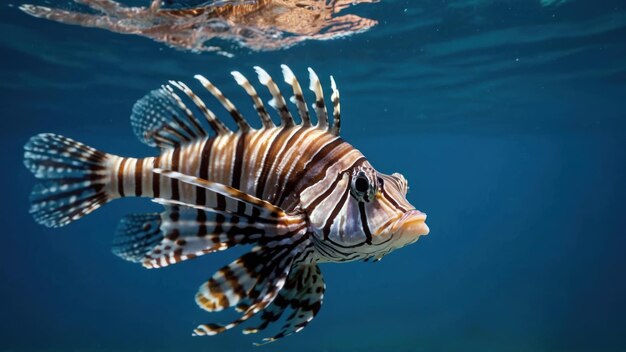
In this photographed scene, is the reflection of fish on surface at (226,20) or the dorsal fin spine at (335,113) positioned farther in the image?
the reflection of fish on surface at (226,20)

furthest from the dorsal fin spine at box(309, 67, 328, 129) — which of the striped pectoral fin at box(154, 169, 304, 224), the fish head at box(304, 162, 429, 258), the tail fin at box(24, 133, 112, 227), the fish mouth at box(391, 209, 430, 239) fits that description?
the tail fin at box(24, 133, 112, 227)

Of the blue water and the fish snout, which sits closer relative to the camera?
the fish snout

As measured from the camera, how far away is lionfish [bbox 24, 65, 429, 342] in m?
2.33

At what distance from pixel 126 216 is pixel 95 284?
6539 centimetres

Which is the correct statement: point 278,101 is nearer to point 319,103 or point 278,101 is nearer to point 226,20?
point 319,103

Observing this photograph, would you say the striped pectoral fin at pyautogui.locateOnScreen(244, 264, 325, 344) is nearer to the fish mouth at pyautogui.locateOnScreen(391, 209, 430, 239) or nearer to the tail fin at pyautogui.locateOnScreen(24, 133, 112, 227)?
the fish mouth at pyautogui.locateOnScreen(391, 209, 430, 239)

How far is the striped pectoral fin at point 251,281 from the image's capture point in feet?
7.65

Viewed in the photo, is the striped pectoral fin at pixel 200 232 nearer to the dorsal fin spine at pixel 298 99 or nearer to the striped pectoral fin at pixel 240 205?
the striped pectoral fin at pixel 240 205

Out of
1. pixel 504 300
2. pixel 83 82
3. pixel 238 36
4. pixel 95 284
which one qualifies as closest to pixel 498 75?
pixel 238 36

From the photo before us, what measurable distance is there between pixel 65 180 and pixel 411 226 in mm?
2208

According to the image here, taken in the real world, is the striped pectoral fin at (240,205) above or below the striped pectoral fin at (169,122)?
below

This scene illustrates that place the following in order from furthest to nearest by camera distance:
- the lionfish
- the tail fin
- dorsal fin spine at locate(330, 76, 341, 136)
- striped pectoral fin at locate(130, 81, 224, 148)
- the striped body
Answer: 1. the tail fin
2. striped pectoral fin at locate(130, 81, 224, 148)
3. dorsal fin spine at locate(330, 76, 341, 136)
4. the striped body
5. the lionfish

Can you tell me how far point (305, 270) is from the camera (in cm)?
284

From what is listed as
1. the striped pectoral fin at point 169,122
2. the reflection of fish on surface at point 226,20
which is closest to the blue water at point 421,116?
the reflection of fish on surface at point 226,20
